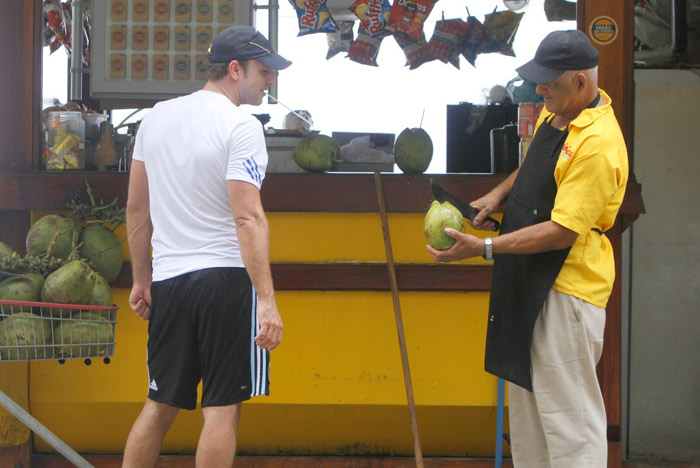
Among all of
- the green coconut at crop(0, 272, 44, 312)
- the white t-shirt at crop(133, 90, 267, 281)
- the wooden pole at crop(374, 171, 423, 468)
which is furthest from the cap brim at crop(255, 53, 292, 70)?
the green coconut at crop(0, 272, 44, 312)

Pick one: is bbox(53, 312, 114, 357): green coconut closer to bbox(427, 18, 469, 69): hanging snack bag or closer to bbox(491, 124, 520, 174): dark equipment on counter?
bbox(491, 124, 520, 174): dark equipment on counter

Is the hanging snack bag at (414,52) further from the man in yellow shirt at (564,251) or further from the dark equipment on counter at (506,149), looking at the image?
the man in yellow shirt at (564,251)

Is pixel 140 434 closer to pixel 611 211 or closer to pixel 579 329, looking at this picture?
pixel 579 329

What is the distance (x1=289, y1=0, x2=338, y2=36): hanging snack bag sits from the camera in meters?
4.93

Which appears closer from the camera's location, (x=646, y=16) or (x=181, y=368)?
(x=181, y=368)

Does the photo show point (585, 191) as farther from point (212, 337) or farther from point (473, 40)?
point (473, 40)

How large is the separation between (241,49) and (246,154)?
16.4 inches

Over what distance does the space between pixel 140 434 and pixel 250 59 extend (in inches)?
53.7

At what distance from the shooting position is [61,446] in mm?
3406

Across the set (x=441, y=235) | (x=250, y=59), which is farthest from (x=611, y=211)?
(x=250, y=59)

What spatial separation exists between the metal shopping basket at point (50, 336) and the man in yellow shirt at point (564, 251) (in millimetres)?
1401

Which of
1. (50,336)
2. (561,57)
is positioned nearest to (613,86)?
(561,57)

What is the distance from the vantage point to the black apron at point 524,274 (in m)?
3.00

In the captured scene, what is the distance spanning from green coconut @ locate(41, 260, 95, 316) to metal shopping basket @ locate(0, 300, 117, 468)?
4cm
